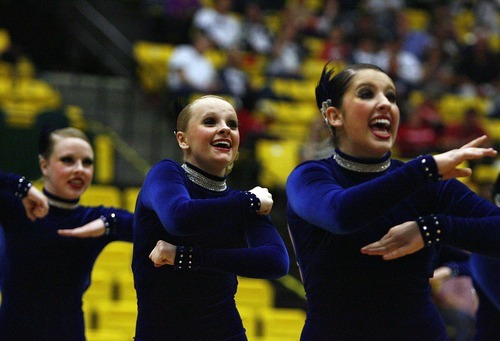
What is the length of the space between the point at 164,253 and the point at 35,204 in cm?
111

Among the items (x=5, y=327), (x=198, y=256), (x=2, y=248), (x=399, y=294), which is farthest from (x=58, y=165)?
(x=399, y=294)

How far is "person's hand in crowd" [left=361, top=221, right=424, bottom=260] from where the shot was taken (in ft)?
10.1

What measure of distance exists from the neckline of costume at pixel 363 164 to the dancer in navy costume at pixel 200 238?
0.31 m

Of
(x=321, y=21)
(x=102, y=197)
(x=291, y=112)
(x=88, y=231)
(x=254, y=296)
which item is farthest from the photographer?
(x=321, y=21)

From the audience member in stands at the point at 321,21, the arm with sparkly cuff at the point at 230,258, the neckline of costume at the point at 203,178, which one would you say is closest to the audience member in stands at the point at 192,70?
the audience member in stands at the point at 321,21

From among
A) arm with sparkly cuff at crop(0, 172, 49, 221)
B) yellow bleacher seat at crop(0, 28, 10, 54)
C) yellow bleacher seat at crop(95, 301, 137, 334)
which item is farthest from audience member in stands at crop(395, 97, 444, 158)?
arm with sparkly cuff at crop(0, 172, 49, 221)

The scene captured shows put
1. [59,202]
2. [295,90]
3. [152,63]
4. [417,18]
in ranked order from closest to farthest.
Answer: [59,202] → [152,63] → [295,90] → [417,18]

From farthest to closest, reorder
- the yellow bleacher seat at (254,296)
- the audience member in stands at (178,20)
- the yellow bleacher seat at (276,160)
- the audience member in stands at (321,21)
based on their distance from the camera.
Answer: the audience member in stands at (321,21)
the audience member in stands at (178,20)
the yellow bleacher seat at (276,160)
the yellow bleacher seat at (254,296)

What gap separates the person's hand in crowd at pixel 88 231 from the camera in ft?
13.8

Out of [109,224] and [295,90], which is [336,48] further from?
[109,224]

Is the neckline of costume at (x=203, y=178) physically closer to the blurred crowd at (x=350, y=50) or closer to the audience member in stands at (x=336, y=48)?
the blurred crowd at (x=350, y=50)

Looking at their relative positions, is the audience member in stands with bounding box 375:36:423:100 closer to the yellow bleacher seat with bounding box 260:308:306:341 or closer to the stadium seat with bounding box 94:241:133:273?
the yellow bleacher seat with bounding box 260:308:306:341

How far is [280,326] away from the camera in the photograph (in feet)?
23.6

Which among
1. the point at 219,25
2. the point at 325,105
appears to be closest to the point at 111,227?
the point at 325,105
